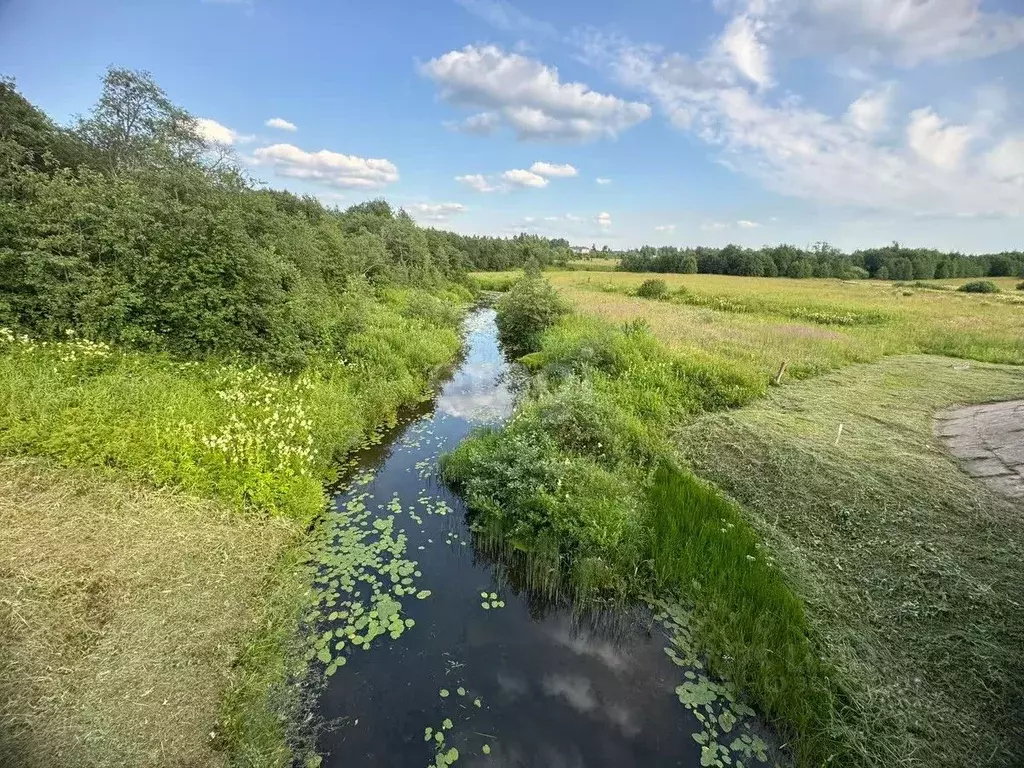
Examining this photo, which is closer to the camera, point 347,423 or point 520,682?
point 520,682

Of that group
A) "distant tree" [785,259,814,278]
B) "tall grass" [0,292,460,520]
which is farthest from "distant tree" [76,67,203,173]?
"distant tree" [785,259,814,278]

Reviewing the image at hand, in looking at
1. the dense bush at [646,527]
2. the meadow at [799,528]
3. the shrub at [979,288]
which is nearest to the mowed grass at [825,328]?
the meadow at [799,528]

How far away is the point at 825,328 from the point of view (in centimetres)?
2694

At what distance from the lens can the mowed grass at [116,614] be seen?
13.2 feet

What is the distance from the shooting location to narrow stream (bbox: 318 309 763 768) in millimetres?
4836

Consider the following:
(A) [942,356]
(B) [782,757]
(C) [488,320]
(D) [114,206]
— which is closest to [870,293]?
(A) [942,356]

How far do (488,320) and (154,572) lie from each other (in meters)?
30.4

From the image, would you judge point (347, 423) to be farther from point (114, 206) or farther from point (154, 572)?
point (114, 206)

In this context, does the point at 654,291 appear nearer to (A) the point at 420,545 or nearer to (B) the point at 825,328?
(B) the point at 825,328

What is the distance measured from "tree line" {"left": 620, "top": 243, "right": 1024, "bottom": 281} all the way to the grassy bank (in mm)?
82224

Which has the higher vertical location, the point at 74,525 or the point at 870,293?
the point at 870,293

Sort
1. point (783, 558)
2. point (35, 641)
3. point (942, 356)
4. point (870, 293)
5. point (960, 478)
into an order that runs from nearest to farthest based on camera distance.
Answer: point (35, 641) → point (783, 558) → point (960, 478) → point (942, 356) → point (870, 293)

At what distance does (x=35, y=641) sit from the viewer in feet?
14.5

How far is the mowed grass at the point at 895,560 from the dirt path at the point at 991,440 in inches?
12.9
